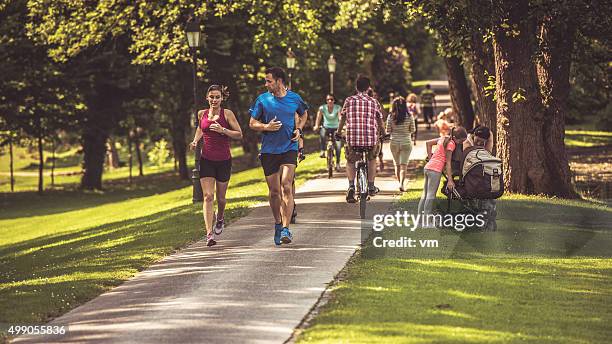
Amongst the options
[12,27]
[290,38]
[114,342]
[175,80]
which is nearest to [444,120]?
[114,342]

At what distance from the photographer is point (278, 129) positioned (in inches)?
538

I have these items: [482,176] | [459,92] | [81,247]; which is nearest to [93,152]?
[459,92]

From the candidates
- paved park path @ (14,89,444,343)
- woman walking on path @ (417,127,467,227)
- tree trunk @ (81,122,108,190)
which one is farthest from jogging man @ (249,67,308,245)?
tree trunk @ (81,122,108,190)

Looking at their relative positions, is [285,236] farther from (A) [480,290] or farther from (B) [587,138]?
(B) [587,138]

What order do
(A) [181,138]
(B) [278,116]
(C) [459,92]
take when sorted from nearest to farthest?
(B) [278,116], (C) [459,92], (A) [181,138]

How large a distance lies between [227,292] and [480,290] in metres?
2.79

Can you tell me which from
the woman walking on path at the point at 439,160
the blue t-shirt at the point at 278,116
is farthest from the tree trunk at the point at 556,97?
the blue t-shirt at the point at 278,116

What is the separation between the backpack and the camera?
15008 mm

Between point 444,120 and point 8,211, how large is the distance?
30853 mm

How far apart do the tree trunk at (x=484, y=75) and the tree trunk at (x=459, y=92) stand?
18.7 feet

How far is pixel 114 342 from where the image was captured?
9258 mm

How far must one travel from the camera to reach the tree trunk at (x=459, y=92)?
98.7ft

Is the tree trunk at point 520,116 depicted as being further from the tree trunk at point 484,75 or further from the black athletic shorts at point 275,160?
the black athletic shorts at point 275,160

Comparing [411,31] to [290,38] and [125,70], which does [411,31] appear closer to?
[125,70]
